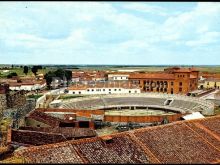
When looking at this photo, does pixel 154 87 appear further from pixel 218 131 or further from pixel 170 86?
pixel 218 131

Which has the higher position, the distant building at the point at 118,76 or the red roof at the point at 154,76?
the red roof at the point at 154,76

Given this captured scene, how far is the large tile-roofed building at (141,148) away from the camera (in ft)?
50.8

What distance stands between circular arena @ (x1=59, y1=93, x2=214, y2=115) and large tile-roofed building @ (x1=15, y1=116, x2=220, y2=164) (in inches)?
1240

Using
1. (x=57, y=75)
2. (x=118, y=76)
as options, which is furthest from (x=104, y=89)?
(x=118, y=76)

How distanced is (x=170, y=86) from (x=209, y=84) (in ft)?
73.3

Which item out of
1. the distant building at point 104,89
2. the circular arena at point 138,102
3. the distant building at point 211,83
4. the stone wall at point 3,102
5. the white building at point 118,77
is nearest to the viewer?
the stone wall at point 3,102

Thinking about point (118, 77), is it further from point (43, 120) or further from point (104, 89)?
point (43, 120)

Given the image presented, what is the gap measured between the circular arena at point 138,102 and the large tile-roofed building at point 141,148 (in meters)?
31.5

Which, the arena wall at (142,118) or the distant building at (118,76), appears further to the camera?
the distant building at (118,76)

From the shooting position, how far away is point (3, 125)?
24.9m

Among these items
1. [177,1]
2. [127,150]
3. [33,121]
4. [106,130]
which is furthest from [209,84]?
[177,1]

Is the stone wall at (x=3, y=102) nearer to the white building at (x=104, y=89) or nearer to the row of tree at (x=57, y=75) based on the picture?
the white building at (x=104, y=89)

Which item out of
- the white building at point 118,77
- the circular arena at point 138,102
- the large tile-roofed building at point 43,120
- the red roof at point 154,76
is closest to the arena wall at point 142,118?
the large tile-roofed building at point 43,120

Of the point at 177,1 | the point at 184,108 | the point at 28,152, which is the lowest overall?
the point at 184,108
